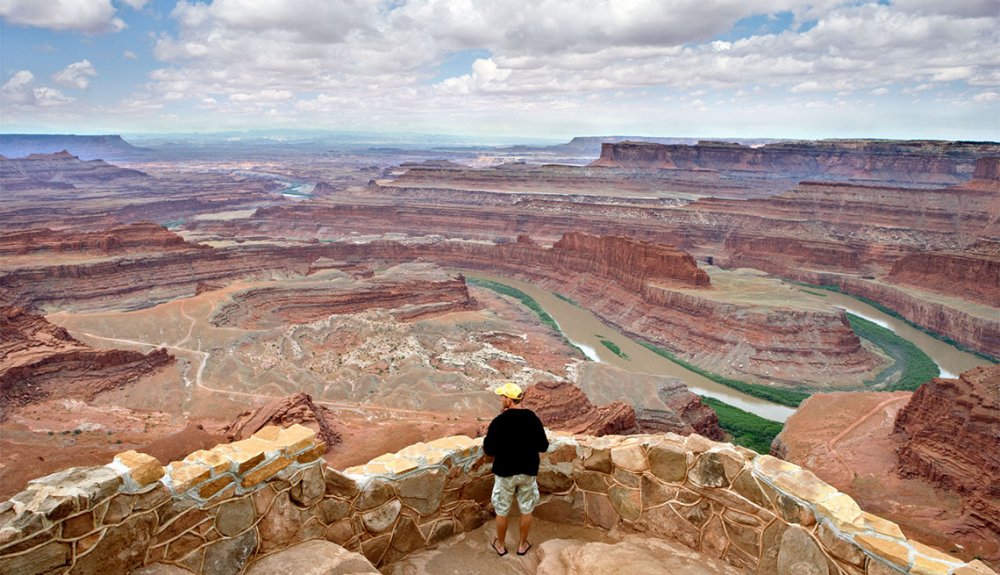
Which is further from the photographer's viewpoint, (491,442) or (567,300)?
(567,300)

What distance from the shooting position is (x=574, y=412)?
25312 millimetres

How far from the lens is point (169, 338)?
37.2m

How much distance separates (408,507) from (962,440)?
23.7m

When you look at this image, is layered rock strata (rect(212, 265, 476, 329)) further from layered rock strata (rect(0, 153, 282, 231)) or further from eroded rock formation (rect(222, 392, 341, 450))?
layered rock strata (rect(0, 153, 282, 231))

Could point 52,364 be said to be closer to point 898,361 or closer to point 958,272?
point 898,361

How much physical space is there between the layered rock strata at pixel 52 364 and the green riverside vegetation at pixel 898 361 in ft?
149

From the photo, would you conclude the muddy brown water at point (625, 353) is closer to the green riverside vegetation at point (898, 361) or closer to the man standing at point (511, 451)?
the green riverside vegetation at point (898, 361)

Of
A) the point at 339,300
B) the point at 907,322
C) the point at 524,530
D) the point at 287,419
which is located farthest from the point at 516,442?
the point at 907,322

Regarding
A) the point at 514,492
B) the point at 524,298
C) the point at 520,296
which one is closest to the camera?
the point at 514,492

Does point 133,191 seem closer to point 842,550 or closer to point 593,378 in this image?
point 593,378

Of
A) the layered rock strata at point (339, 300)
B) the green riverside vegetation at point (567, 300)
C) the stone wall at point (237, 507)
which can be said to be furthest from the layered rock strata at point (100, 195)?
the stone wall at point (237, 507)

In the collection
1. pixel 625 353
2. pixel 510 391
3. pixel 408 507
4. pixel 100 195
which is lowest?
pixel 625 353

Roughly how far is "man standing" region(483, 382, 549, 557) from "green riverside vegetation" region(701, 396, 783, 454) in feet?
82.3

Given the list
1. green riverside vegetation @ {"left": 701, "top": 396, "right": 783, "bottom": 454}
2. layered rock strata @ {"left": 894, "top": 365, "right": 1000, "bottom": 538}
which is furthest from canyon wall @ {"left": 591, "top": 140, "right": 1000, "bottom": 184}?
layered rock strata @ {"left": 894, "top": 365, "right": 1000, "bottom": 538}
